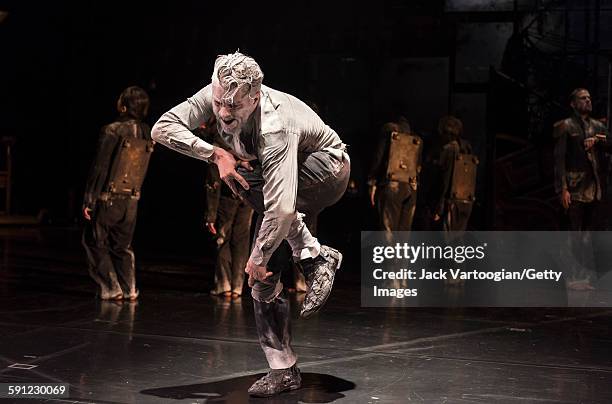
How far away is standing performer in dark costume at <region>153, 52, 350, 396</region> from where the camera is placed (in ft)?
13.6

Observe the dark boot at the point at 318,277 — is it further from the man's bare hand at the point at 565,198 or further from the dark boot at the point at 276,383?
the man's bare hand at the point at 565,198

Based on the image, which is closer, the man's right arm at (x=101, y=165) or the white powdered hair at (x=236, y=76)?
the white powdered hair at (x=236, y=76)

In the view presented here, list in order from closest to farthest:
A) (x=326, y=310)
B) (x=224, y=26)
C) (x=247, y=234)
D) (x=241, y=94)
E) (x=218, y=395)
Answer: (x=241, y=94) < (x=218, y=395) < (x=326, y=310) < (x=247, y=234) < (x=224, y=26)

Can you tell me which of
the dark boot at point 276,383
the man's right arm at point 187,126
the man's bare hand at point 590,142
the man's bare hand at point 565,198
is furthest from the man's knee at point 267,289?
the man's bare hand at point 590,142

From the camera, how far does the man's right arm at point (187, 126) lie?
4375 mm

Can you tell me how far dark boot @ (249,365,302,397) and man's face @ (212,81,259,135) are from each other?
1.22 meters

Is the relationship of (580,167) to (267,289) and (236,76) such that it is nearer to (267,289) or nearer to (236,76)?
(267,289)

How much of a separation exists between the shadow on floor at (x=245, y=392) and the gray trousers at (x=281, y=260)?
0.17 meters

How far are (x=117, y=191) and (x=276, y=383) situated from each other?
3.36 metres

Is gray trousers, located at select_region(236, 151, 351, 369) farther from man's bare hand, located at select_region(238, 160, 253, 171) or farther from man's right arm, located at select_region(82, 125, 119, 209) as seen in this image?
man's right arm, located at select_region(82, 125, 119, 209)

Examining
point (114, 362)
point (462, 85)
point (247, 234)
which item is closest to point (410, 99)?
point (462, 85)

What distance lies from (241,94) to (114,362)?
1.99 meters

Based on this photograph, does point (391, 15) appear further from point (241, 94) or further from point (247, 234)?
point (241, 94)

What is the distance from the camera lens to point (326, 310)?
7617mm
